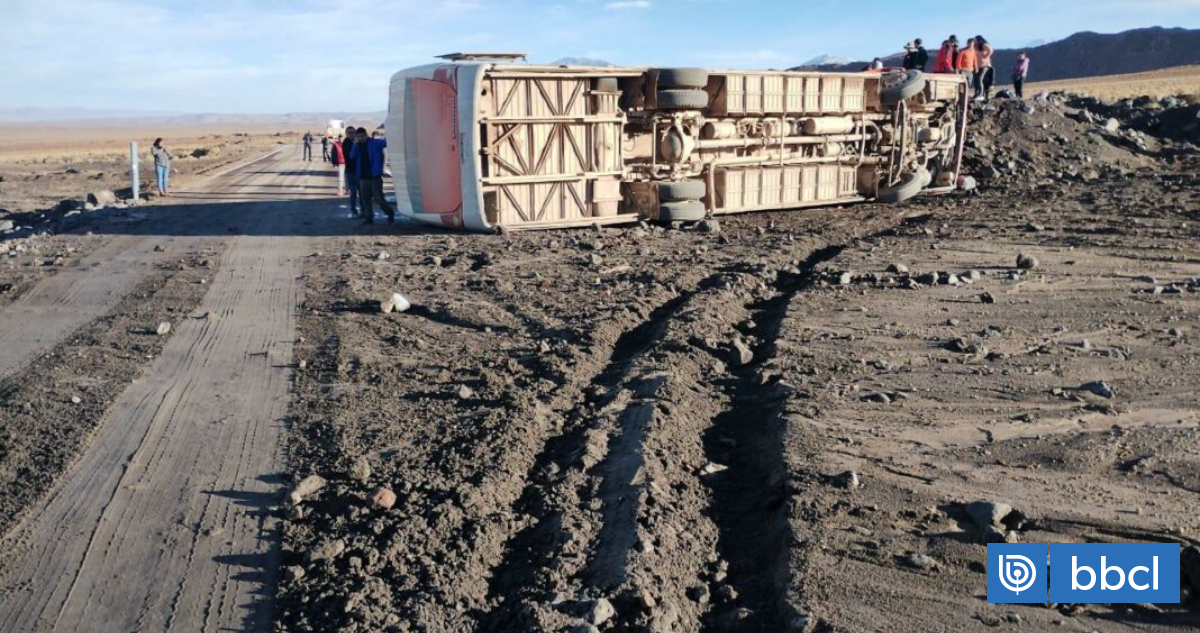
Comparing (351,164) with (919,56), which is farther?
(919,56)

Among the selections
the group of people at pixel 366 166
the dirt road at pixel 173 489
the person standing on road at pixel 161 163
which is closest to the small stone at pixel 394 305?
the dirt road at pixel 173 489

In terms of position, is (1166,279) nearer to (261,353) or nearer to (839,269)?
(839,269)

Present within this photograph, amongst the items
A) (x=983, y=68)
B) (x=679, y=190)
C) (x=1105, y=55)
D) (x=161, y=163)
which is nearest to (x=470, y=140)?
(x=679, y=190)

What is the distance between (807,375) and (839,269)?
436cm

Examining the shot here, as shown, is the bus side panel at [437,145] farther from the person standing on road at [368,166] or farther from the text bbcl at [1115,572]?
the text bbcl at [1115,572]

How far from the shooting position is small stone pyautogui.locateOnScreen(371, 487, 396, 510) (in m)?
4.83

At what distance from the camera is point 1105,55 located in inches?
4122

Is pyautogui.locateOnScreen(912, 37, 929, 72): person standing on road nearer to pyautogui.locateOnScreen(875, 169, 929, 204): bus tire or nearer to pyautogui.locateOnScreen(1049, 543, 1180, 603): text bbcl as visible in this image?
pyautogui.locateOnScreen(875, 169, 929, 204): bus tire

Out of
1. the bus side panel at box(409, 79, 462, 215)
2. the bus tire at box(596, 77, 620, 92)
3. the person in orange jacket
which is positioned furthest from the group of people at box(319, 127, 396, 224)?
the person in orange jacket

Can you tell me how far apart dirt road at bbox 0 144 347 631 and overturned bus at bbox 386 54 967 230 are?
411cm

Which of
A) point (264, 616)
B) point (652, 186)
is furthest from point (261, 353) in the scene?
point (652, 186)

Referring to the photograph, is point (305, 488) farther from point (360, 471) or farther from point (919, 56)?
point (919, 56)

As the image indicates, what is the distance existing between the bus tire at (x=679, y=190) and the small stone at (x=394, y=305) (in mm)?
6589

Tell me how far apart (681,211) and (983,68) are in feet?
45.2
